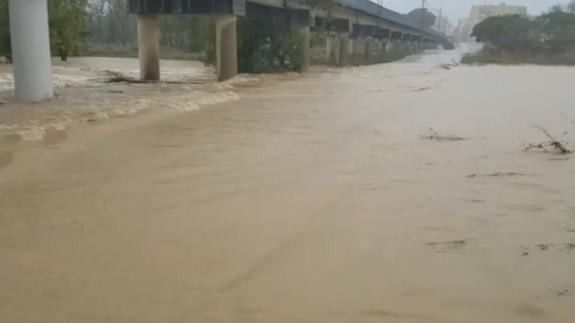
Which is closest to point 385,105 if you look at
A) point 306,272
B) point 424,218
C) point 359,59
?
point 424,218

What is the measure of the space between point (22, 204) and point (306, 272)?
12.4 feet

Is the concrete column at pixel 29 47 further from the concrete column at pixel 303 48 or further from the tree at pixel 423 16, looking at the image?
the tree at pixel 423 16

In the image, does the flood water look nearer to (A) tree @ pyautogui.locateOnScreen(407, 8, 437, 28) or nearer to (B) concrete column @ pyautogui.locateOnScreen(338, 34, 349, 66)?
(B) concrete column @ pyautogui.locateOnScreen(338, 34, 349, 66)

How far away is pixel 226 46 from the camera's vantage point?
33.3 m

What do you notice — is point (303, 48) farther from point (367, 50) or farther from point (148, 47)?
point (367, 50)

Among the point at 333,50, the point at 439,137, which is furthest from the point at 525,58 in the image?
the point at 439,137

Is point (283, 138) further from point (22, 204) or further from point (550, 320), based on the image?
point (550, 320)

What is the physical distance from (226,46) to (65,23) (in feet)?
35.4

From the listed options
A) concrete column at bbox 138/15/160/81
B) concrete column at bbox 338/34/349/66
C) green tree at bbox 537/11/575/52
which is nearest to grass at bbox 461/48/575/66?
green tree at bbox 537/11/575/52

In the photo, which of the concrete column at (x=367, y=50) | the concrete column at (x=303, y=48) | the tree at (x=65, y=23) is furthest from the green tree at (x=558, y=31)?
the tree at (x=65, y=23)

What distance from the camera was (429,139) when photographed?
13070 mm

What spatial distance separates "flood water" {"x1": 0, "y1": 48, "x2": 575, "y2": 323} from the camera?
5070 mm

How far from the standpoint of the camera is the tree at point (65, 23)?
127ft

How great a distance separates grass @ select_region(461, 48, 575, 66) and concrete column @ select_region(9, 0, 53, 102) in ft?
166
